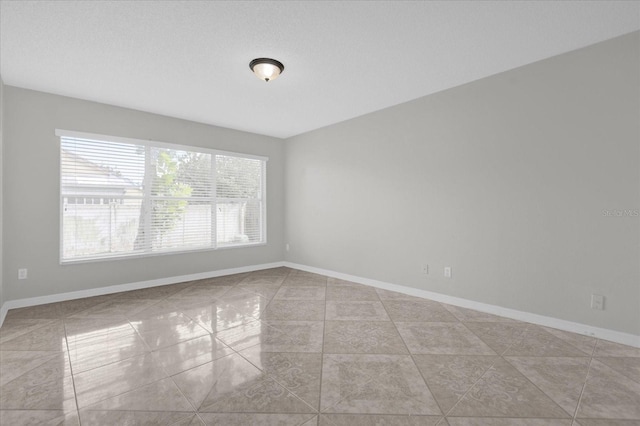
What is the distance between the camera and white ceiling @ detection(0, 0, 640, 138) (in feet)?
7.46

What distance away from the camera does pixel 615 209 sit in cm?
264

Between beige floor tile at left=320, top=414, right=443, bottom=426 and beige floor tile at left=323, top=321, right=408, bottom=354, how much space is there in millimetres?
772

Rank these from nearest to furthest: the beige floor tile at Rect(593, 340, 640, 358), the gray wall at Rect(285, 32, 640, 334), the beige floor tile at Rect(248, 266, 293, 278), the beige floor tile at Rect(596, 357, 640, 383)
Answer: the beige floor tile at Rect(596, 357, 640, 383)
the beige floor tile at Rect(593, 340, 640, 358)
the gray wall at Rect(285, 32, 640, 334)
the beige floor tile at Rect(248, 266, 293, 278)

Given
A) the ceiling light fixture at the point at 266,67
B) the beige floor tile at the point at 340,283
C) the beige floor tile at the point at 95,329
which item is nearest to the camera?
the beige floor tile at the point at 95,329

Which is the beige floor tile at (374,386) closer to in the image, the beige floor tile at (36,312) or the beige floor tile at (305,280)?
the beige floor tile at (305,280)

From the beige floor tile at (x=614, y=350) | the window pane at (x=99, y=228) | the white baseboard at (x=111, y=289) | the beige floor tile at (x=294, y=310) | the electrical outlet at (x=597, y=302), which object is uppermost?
the window pane at (x=99, y=228)

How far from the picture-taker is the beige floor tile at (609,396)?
1.74 metres

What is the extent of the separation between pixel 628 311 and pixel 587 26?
2.42 m

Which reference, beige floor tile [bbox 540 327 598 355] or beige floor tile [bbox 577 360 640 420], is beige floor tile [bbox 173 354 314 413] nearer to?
beige floor tile [bbox 577 360 640 420]

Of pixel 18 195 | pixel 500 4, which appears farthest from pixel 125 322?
pixel 500 4

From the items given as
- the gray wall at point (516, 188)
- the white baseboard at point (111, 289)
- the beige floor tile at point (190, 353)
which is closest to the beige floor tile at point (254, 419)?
the beige floor tile at point (190, 353)

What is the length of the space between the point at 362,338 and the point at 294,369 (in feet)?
2.58

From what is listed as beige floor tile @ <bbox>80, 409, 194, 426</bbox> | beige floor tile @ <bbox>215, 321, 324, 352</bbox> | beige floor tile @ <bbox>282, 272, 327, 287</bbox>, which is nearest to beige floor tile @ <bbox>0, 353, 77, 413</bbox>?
beige floor tile @ <bbox>80, 409, 194, 426</bbox>

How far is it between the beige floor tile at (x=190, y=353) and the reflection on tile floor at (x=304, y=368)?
2 centimetres
